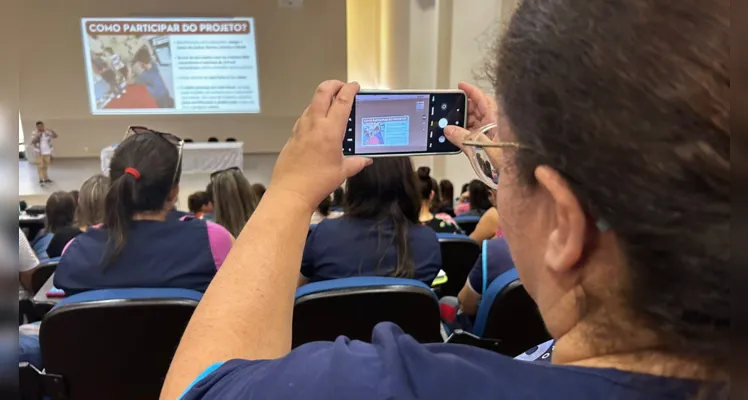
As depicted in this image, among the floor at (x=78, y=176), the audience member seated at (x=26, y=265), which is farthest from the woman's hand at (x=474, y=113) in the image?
the floor at (x=78, y=176)

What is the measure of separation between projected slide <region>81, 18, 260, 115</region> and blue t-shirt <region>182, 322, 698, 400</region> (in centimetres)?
894

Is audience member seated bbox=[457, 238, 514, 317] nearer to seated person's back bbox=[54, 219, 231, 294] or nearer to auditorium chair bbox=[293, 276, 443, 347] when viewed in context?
auditorium chair bbox=[293, 276, 443, 347]

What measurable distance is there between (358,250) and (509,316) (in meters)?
0.50

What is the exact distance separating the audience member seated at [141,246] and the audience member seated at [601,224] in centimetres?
115

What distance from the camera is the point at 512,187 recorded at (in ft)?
1.57

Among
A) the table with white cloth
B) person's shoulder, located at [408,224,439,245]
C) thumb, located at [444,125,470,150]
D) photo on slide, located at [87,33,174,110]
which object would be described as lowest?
the table with white cloth

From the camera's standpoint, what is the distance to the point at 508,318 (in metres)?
1.51

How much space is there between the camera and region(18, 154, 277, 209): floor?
24.4ft

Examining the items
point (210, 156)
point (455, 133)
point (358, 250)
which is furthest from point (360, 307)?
point (210, 156)

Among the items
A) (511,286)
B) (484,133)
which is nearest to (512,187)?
(484,133)

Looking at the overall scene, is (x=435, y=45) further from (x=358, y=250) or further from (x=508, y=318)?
(x=508, y=318)

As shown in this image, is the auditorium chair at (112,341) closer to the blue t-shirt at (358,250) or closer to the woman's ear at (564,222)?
the blue t-shirt at (358,250)

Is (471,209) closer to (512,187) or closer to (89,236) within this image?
(89,236)

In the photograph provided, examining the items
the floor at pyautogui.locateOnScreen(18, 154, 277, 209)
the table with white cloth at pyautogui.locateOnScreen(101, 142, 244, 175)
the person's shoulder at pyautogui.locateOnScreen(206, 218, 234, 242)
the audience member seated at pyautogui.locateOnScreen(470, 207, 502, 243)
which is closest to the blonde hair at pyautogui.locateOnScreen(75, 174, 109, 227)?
the person's shoulder at pyautogui.locateOnScreen(206, 218, 234, 242)
